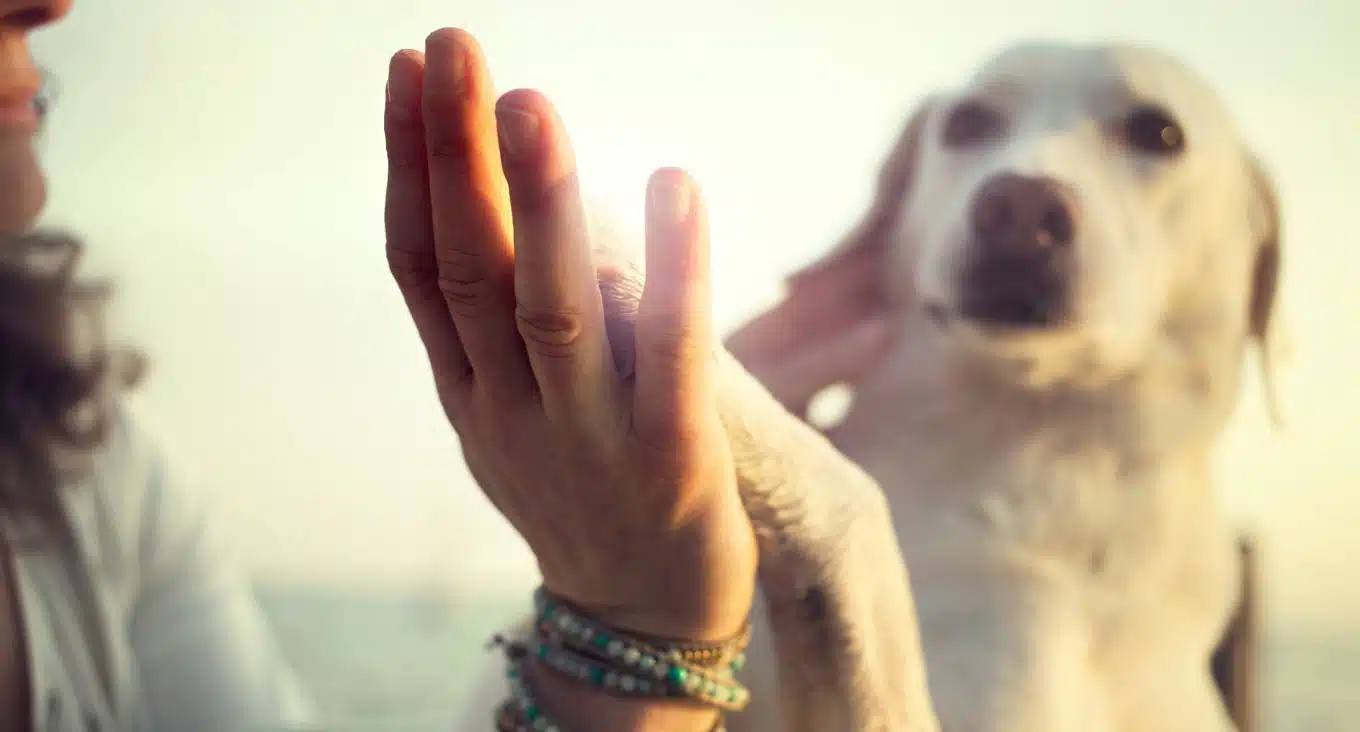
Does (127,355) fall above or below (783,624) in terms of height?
above

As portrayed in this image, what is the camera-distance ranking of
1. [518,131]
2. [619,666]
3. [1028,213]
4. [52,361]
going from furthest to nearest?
[52,361]
[1028,213]
[619,666]
[518,131]

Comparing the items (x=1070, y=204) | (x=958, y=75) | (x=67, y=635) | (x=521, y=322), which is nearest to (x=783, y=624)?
(x=521, y=322)

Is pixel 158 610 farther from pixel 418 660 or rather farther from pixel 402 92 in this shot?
pixel 402 92

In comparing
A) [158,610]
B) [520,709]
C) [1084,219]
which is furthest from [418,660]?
[1084,219]

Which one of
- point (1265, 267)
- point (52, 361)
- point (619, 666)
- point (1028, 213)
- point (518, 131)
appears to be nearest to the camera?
point (518, 131)

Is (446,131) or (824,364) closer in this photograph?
(446,131)

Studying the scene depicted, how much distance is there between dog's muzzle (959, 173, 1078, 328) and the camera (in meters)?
0.59

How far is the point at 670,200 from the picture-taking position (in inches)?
13.2

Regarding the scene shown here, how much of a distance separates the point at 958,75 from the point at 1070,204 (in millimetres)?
164

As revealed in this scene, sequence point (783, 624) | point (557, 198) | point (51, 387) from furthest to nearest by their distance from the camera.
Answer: point (51, 387) < point (783, 624) < point (557, 198)

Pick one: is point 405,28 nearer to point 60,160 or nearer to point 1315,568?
point 60,160

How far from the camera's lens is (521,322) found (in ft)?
1.13

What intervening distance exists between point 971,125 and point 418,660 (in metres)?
0.61

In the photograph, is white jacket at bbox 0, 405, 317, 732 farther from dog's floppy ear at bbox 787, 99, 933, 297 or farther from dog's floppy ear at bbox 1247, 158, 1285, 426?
dog's floppy ear at bbox 1247, 158, 1285, 426
